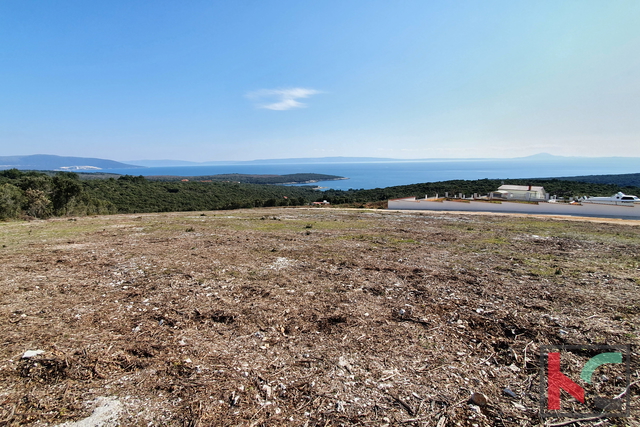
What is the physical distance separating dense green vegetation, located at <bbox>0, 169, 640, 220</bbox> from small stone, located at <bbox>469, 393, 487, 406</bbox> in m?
29.9

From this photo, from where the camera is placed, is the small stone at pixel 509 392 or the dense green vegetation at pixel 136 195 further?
the dense green vegetation at pixel 136 195

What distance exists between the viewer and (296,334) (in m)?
4.42

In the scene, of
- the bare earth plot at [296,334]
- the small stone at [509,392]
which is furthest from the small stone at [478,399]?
the small stone at [509,392]

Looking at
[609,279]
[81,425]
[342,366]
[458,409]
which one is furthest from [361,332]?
[609,279]

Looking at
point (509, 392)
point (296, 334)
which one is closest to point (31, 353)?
point (296, 334)

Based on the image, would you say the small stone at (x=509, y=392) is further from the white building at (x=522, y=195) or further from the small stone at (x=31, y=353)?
the white building at (x=522, y=195)

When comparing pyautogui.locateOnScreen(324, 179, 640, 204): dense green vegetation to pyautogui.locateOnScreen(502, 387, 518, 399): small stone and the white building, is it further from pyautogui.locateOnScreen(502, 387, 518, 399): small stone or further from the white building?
pyautogui.locateOnScreen(502, 387, 518, 399): small stone

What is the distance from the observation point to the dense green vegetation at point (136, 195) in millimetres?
24531

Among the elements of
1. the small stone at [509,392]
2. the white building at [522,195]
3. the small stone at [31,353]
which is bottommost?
the small stone at [509,392]

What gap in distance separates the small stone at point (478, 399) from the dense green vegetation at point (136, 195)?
98.2 feet

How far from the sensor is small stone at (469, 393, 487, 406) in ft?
9.98

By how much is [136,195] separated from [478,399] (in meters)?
64.8

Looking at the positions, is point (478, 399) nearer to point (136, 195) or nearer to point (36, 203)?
point (36, 203)

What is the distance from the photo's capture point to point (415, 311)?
5.20 metres
